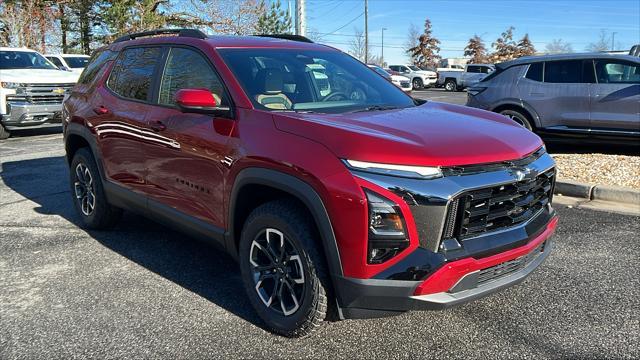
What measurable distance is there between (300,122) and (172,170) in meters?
1.31

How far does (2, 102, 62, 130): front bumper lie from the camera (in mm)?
11812

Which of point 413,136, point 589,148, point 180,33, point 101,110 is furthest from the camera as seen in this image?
point 589,148

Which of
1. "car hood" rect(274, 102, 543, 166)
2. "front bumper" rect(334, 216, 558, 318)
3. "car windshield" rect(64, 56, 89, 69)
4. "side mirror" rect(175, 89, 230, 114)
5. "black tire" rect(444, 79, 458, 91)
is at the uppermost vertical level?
"car windshield" rect(64, 56, 89, 69)

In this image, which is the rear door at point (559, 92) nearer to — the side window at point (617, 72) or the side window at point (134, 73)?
the side window at point (617, 72)

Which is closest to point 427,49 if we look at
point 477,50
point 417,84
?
point 477,50

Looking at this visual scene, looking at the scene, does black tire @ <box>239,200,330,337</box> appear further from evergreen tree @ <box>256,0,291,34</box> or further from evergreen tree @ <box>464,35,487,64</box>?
evergreen tree @ <box>464,35,487,64</box>

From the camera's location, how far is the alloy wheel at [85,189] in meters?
5.22

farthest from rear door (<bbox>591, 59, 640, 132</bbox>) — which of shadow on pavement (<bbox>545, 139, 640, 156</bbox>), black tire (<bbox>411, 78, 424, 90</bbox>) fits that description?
black tire (<bbox>411, 78, 424, 90</bbox>)

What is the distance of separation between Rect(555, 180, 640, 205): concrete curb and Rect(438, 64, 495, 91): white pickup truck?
28936mm

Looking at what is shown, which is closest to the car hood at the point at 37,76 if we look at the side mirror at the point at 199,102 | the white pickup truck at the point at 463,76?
the side mirror at the point at 199,102

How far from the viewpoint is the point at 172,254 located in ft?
15.3

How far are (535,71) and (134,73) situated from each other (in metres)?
6.84

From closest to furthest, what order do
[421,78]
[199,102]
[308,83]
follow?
[199,102] → [308,83] → [421,78]

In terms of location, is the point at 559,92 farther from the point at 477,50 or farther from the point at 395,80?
the point at 477,50
